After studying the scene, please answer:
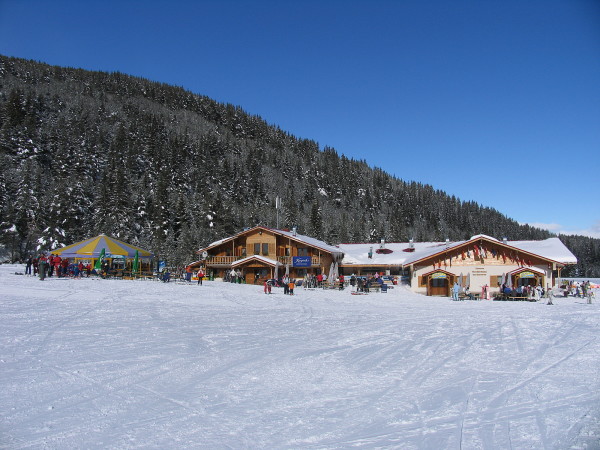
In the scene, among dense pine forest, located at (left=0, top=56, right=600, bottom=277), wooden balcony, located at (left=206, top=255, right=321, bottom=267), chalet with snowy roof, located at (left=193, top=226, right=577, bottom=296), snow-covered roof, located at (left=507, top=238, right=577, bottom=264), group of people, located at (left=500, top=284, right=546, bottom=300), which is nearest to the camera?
group of people, located at (left=500, top=284, right=546, bottom=300)

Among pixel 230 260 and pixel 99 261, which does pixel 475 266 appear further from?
pixel 99 261

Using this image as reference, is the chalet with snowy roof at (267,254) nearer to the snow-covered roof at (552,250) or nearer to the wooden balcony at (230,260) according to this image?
the wooden balcony at (230,260)

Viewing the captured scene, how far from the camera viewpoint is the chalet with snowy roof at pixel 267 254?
124ft

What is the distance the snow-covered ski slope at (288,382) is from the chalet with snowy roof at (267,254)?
23.2 metres

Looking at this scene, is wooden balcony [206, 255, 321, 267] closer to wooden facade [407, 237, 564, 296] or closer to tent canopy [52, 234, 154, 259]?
tent canopy [52, 234, 154, 259]

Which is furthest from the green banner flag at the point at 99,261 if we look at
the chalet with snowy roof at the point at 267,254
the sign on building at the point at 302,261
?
the sign on building at the point at 302,261

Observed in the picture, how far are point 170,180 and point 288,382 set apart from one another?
9186 centimetres

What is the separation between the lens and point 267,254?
1556 inches

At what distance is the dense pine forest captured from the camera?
55.6m

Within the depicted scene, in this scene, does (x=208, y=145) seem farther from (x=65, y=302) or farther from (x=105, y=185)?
(x=65, y=302)

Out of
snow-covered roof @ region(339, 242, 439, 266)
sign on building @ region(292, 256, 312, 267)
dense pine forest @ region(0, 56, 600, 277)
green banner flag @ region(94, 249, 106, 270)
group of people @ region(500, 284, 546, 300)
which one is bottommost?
group of people @ region(500, 284, 546, 300)

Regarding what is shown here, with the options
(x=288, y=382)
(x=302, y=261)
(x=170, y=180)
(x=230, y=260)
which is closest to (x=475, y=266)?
(x=302, y=261)

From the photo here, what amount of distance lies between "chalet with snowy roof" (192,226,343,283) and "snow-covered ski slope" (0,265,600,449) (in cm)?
2320

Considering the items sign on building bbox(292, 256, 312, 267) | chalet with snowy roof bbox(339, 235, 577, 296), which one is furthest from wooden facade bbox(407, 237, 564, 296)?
sign on building bbox(292, 256, 312, 267)
